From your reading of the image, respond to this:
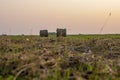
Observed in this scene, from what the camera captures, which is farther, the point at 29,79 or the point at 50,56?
the point at 50,56

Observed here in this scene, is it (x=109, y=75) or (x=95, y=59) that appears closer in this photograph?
(x=109, y=75)

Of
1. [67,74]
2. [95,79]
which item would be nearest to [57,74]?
[67,74]

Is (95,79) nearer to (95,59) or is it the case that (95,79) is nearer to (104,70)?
(104,70)

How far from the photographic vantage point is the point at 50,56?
7562 mm

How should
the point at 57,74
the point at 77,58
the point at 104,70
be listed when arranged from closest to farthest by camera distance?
the point at 57,74 → the point at 104,70 → the point at 77,58

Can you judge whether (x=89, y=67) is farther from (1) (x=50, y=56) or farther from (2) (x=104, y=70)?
(1) (x=50, y=56)

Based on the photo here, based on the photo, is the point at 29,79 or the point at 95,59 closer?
the point at 29,79

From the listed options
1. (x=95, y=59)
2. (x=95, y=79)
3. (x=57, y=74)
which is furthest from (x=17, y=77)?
(x=95, y=59)

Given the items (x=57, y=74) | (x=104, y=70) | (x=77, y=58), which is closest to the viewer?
(x=57, y=74)

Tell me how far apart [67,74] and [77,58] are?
1.14 m

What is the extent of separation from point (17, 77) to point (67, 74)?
776 millimetres

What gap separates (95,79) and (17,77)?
47.6 inches

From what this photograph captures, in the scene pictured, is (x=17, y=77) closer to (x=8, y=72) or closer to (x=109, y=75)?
(x=8, y=72)

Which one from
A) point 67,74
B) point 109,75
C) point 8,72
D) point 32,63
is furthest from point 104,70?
point 8,72
